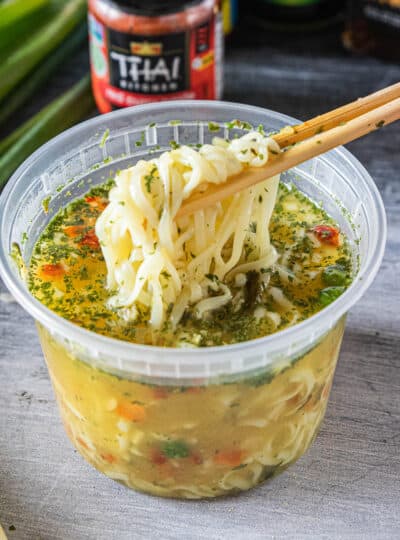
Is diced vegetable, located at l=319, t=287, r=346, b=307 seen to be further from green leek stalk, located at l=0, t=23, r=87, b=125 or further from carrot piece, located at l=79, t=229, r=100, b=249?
green leek stalk, located at l=0, t=23, r=87, b=125

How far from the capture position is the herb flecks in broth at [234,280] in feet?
6.25

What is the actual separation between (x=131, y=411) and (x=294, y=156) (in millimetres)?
694

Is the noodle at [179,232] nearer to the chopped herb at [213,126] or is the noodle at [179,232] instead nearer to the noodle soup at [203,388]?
the noodle soup at [203,388]

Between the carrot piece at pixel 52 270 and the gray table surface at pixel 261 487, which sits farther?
the carrot piece at pixel 52 270

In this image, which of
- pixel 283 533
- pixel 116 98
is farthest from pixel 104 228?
pixel 116 98

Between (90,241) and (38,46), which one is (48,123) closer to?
(38,46)

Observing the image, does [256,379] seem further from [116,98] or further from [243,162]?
[116,98]

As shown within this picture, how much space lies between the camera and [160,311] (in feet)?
6.19

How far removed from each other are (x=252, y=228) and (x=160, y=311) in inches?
15.3

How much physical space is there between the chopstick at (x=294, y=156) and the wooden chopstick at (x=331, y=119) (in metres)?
0.04

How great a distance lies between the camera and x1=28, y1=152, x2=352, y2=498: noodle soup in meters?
1.78

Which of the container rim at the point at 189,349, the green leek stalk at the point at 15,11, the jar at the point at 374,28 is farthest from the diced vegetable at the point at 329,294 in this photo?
the green leek stalk at the point at 15,11

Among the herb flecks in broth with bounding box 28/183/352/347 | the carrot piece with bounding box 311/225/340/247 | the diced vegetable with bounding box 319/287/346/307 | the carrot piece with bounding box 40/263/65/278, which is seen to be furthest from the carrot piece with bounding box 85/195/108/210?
the diced vegetable with bounding box 319/287/346/307

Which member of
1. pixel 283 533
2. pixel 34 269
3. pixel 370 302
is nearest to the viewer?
pixel 283 533
